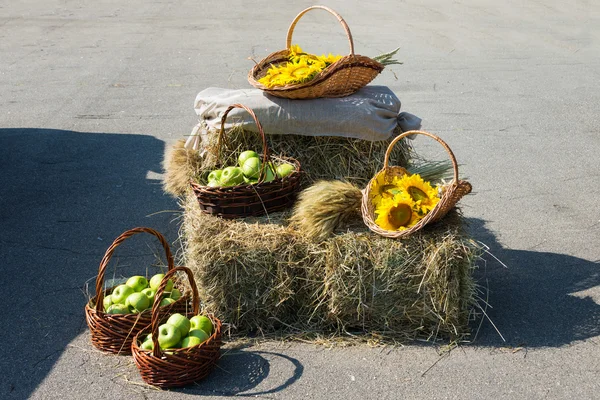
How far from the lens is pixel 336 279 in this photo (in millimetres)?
4281

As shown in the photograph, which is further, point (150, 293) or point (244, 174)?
point (244, 174)

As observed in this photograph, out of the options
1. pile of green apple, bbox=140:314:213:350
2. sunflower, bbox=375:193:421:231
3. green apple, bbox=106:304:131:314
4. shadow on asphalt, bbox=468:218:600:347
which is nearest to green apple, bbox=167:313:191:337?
pile of green apple, bbox=140:314:213:350

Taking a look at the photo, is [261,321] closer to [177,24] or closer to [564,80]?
[564,80]

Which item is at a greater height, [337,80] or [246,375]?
[337,80]

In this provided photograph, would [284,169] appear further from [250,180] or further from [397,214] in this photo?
[397,214]

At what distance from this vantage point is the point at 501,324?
4.51 m

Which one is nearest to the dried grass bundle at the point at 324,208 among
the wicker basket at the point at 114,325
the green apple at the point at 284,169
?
the green apple at the point at 284,169

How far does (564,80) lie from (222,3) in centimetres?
959

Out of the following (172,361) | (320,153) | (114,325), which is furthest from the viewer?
(320,153)

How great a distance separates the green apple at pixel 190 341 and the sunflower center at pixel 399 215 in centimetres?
135

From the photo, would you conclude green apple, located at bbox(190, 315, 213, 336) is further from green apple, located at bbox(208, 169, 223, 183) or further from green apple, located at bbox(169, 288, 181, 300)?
green apple, located at bbox(208, 169, 223, 183)

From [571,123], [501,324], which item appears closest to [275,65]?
[501,324]

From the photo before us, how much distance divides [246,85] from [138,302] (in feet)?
19.7

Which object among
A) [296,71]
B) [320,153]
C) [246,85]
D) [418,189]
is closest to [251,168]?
[320,153]
